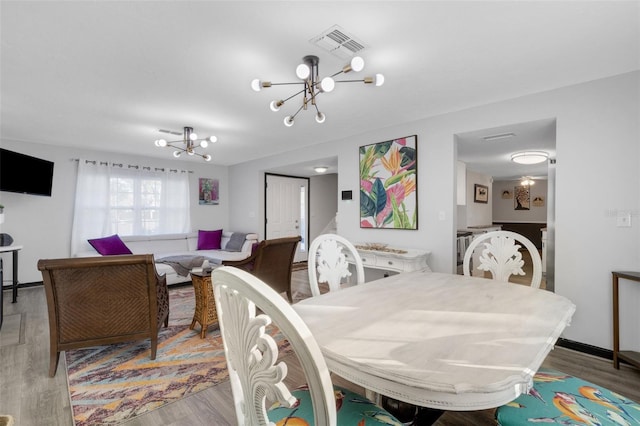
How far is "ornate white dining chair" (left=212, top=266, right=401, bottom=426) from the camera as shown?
2.05 ft

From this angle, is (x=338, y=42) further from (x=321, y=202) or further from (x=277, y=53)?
(x=321, y=202)

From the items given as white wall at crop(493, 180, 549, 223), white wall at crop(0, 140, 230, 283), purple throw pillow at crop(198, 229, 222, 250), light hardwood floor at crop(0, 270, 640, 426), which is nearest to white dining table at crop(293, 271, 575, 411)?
light hardwood floor at crop(0, 270, 640, 426)

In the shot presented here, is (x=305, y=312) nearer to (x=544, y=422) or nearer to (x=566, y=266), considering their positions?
(x=544, y=422)

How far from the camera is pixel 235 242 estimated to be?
6176mm

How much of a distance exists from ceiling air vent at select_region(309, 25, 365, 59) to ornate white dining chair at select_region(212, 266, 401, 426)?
5.76ft

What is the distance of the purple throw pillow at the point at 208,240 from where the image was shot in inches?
246

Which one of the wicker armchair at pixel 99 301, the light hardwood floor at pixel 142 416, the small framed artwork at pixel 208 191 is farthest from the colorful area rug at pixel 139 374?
the small framed artwork at pixel 208 191

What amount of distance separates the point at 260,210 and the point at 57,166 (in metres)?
3.51

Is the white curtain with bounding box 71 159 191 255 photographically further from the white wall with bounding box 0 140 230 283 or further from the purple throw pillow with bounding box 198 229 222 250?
the purple throw pillow with bounding box 198 229 222 250

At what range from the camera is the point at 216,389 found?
2.06 m

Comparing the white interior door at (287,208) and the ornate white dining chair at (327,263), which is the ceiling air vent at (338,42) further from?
the white interior door at (287,208)

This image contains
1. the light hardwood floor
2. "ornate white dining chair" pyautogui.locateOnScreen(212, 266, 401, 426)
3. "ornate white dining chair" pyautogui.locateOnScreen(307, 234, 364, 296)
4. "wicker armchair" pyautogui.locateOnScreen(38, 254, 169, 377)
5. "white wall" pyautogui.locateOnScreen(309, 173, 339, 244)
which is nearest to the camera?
"ornate white dining chair" pyautogui.locateOnScreen(212, 266, 401, 426)

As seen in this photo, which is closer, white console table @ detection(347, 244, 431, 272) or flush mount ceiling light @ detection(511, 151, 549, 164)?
white console table @ detection(347, 244, 431, 272)

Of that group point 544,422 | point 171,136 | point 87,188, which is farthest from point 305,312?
point 87,188
